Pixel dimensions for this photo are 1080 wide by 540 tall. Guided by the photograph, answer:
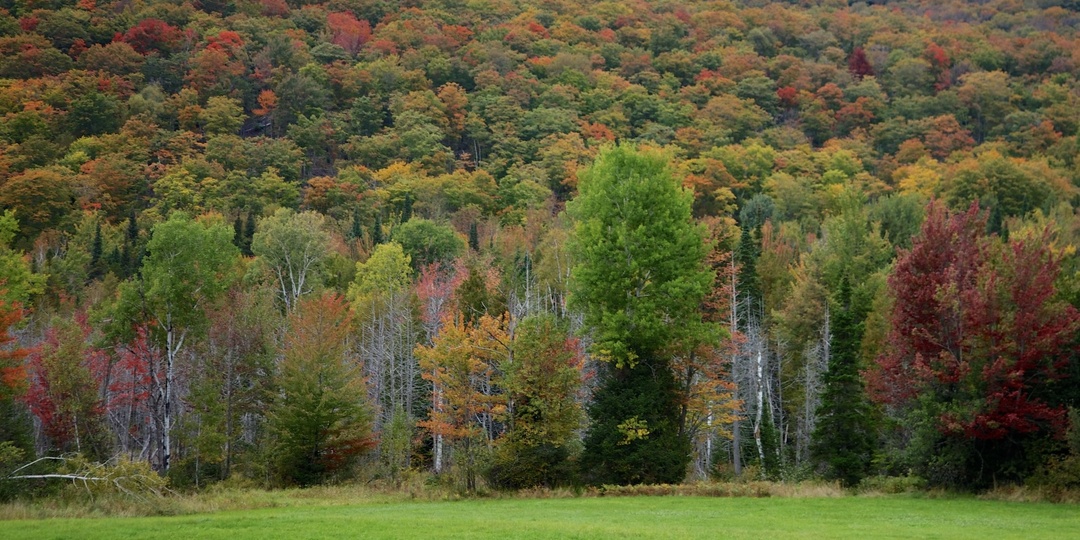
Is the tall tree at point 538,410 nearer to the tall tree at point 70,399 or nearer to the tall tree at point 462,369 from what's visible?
the tall tree at point 462,369

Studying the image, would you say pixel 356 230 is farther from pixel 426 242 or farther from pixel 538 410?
pixel 538 410

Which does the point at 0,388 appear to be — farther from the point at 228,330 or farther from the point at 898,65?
the point at 898,65

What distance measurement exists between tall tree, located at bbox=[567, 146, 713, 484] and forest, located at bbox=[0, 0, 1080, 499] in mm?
144

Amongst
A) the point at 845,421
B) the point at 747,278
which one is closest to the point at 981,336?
the point at 845,421

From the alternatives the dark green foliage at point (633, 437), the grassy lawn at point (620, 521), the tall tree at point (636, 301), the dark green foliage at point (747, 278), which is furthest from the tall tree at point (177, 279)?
the dark green foliage at point (747, 278)

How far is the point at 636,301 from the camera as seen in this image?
35781 millimetres

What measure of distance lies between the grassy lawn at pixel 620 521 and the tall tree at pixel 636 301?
22.4 ft

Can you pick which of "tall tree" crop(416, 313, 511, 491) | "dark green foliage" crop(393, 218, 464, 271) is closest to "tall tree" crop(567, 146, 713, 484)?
"tall tree" crop(416, 313, 511, 491)

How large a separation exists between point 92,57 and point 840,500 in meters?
144

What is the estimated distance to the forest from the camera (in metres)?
32.0

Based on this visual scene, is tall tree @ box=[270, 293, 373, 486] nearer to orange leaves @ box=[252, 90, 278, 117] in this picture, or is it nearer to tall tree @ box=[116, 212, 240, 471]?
tall tree @ box=[116, 212, 240, 471]

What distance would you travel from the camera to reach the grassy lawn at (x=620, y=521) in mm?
18688

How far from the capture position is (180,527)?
20.1m

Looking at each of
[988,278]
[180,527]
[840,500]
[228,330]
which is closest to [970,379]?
[988,278]
